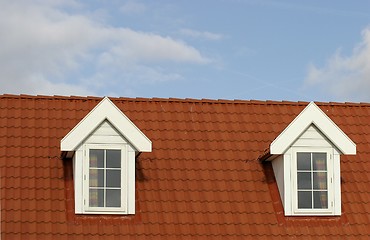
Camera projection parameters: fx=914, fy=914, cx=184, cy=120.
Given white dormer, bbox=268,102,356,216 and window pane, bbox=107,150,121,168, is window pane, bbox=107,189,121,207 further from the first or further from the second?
white dormer, bbox=268,102,356,216

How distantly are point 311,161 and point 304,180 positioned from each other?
45cm

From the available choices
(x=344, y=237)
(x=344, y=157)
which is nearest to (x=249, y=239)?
(x=344, y=237)

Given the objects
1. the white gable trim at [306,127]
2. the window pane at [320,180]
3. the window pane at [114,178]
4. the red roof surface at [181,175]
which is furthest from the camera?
the window pane at [320,180]

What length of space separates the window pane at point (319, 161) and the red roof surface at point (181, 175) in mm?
970

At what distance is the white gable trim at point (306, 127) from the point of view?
19844mm

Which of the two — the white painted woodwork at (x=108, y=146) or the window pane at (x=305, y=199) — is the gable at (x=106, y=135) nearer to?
the white painted woodwork at (x=108, y=146)

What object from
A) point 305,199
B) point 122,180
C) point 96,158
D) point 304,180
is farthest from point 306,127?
point 96,158

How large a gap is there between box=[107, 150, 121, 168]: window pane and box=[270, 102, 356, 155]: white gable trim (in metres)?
3.31

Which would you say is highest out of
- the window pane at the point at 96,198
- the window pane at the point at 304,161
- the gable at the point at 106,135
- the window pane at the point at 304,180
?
the gable at the point at 106,135

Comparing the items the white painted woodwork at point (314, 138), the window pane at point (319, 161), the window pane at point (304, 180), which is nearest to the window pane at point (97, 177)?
the window pane at point (304, 180)

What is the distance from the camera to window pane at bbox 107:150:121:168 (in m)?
19.5

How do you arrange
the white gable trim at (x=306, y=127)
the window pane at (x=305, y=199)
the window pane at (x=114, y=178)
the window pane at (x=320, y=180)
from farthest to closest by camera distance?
the window pane at (x=320, y=180), the window pane at (x=305, y=199), the white gable trim at (x=306, y=127), the window pane at (x=114, y=178)

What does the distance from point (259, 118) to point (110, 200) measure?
4.97 meters

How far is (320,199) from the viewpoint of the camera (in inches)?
793
